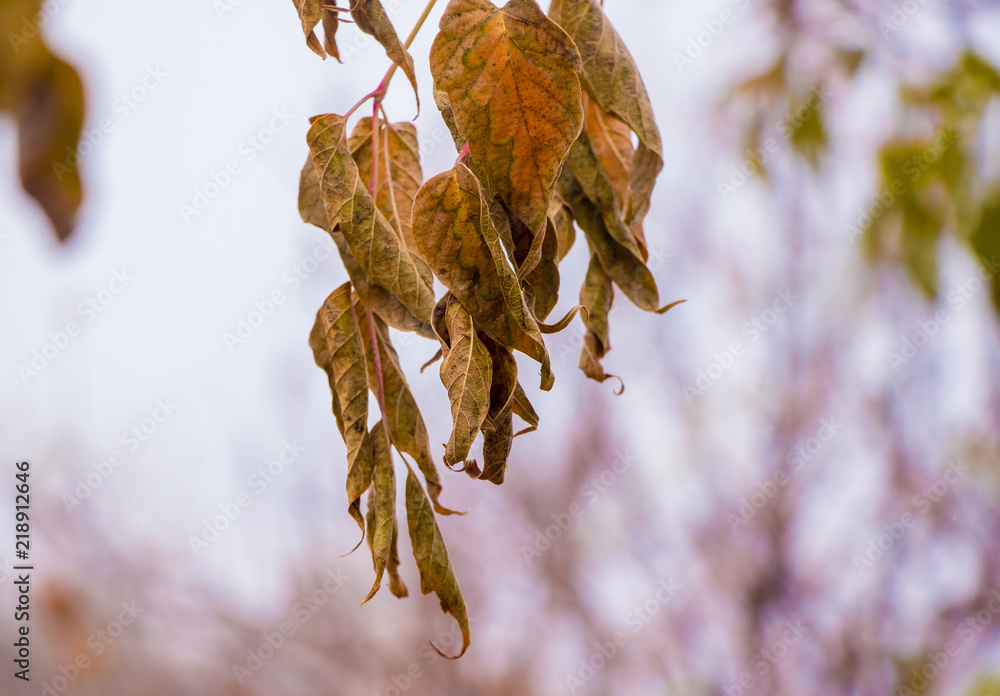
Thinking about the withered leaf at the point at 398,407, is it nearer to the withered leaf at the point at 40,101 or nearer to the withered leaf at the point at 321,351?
the withered leaf at the point at 321,351

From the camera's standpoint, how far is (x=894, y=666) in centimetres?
185

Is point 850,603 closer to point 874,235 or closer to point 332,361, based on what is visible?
point 874,235

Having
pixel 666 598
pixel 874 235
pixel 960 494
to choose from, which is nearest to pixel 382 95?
pixel 874 235

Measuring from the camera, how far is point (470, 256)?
0.91 feet

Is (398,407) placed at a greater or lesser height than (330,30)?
lesser

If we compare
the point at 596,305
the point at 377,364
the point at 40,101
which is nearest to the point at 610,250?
the point at 596,305

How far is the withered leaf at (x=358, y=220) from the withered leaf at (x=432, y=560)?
9cm

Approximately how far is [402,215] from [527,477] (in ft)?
5.69

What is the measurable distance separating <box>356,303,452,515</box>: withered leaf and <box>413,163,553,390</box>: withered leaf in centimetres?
8

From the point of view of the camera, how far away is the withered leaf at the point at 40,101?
27cm

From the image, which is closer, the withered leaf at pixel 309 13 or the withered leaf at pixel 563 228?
the withered leaf at pixel 309 13

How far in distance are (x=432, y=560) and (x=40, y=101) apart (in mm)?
241

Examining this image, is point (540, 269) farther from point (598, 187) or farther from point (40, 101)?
point (40, 101)

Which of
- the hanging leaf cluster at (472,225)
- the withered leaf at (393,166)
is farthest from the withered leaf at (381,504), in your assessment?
the withered leaf at (393,166)
